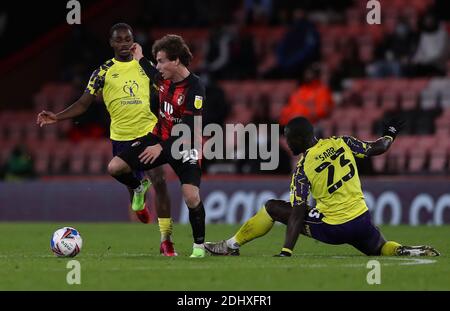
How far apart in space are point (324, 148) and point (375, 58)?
1214 cm

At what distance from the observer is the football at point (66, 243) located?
1170 centimetres

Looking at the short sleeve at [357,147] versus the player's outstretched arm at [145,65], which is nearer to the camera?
the short sleeve at [357,147]

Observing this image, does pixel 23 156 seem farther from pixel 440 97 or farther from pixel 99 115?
pixel 440 97

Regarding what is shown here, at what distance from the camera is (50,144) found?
80.5ft

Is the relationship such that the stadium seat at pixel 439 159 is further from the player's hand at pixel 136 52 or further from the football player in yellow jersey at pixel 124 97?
the player's hand at pixel 136 52

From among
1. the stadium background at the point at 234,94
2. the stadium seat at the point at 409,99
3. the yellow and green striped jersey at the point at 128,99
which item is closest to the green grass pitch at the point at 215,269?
the yellow and green striped jersey at the point at 128,99

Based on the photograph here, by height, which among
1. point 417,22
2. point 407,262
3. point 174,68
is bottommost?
point 407,262

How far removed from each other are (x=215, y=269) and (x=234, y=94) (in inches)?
543

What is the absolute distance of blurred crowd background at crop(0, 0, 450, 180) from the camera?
2134 centimetres

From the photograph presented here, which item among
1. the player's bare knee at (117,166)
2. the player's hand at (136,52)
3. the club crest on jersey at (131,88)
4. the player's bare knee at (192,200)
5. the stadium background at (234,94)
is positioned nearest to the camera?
the player's bare knee at (192,200)

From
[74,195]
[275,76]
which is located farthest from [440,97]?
[74,195]

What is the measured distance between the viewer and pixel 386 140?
37.7 feet

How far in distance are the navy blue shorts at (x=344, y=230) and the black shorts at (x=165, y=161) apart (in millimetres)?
1191
